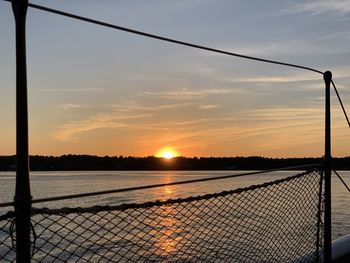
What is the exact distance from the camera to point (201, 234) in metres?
15.1

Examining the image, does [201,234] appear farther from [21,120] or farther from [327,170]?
[21,120]

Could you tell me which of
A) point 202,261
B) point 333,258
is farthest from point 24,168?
point 202,261

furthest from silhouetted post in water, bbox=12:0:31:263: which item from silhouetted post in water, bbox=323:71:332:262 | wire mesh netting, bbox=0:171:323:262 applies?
silhouetted post in water, bbox=323:71:332:262

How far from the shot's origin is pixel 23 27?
2492mm

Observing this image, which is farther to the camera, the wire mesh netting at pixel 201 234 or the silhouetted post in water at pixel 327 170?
the silhouetted post in water at pixel 327 170

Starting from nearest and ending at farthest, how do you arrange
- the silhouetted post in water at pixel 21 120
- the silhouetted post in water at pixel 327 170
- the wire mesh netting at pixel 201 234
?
the silhouetted post in water at pixel 21 120, the wire mesh netting at pixel 201 234, the silhouetted post in water at pixel 327 170

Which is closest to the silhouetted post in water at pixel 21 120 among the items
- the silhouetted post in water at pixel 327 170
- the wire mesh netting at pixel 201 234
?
the wire mesh netting at pixel 201 234

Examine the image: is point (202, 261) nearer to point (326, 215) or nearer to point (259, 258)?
point (259, 258)

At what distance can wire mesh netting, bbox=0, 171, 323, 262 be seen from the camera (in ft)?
14.2

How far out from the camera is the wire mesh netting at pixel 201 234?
434 centimetres

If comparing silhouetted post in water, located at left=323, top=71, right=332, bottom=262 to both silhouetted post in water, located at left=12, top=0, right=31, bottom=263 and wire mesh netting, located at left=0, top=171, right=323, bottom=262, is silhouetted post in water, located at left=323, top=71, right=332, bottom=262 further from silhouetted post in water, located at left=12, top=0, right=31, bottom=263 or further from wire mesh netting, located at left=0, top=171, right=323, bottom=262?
silhouetted post in water, located at left=12, top=0, right=31, bottom=263

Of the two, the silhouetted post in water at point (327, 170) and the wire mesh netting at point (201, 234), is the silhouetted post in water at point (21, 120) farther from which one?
the silhouetted post in water at point (327, 170)

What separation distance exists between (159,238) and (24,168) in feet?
86.4

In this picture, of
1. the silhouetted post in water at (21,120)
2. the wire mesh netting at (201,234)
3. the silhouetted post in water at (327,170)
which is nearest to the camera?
the silhouetted post in water at (21,120)
